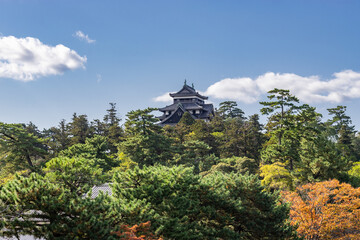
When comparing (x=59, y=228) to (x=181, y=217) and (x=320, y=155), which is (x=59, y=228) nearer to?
(x=181, y=217)

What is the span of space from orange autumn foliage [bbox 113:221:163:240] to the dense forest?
34 millimetres

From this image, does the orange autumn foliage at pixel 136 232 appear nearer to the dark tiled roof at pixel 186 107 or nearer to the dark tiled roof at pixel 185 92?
the dark tiled roof at pixel 186 107

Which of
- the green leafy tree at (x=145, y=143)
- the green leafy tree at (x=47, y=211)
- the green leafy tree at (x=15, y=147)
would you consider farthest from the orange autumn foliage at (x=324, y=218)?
the green leafy tree at (x=15, y=147)

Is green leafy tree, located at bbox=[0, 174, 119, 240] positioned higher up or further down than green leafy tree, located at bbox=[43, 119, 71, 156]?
further down

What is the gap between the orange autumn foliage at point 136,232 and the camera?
24.4ft

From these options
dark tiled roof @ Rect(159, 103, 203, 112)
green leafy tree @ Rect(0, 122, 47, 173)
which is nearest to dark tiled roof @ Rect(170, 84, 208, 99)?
dark tiled roof @ Rect(159, 103, 203, 112)

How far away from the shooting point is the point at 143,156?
89.6 feet

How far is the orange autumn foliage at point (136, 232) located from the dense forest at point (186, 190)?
34 mm

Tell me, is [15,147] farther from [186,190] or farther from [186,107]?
[186,107]

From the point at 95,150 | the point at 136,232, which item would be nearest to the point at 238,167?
the point at 95,150

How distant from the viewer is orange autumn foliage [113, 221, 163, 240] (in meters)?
7.45

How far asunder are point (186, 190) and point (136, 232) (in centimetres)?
275

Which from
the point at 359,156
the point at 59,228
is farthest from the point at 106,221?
the point at 359,156

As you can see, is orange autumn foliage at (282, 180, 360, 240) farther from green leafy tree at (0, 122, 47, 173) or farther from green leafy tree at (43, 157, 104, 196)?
green leafy tree at (0, 122, 47, 173)
